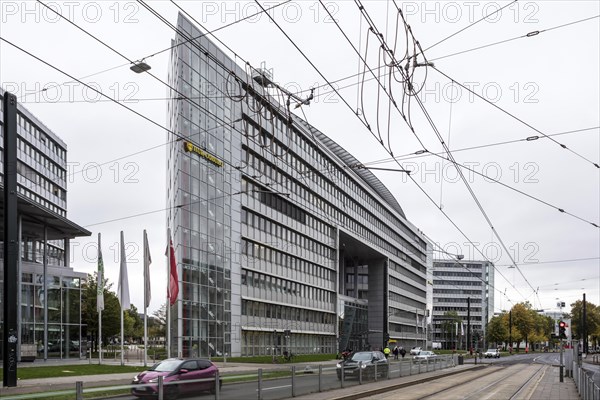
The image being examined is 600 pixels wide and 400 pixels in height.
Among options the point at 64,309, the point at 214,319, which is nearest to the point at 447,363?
the point at 214,319

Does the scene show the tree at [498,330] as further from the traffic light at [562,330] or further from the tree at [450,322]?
the traffic light at [562,330]

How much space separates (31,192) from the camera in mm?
84000

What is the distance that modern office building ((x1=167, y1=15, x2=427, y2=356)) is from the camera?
54562 millimetres

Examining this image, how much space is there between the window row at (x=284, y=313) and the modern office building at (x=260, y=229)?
19cm

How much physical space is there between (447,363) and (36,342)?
31.9 m

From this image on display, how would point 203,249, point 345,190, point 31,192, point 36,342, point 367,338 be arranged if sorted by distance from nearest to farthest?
point 36,342 < point 203,249 < point 31,192 < point 345,190 < point 367,338

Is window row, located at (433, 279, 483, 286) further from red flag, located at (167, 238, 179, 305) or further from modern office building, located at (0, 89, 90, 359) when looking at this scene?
red flag, located at (167, 238, 179, 305)

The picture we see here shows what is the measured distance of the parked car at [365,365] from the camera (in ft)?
98.3

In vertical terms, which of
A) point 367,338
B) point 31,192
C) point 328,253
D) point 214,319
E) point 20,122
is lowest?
point 367,338

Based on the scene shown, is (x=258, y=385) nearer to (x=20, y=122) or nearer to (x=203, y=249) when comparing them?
(x=203, y=249)

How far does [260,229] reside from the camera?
67.3m

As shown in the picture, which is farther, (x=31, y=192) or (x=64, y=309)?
(x=31, y=192)

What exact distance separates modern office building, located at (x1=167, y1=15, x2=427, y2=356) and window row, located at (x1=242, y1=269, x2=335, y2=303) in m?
0.18

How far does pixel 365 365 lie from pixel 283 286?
133 ft
